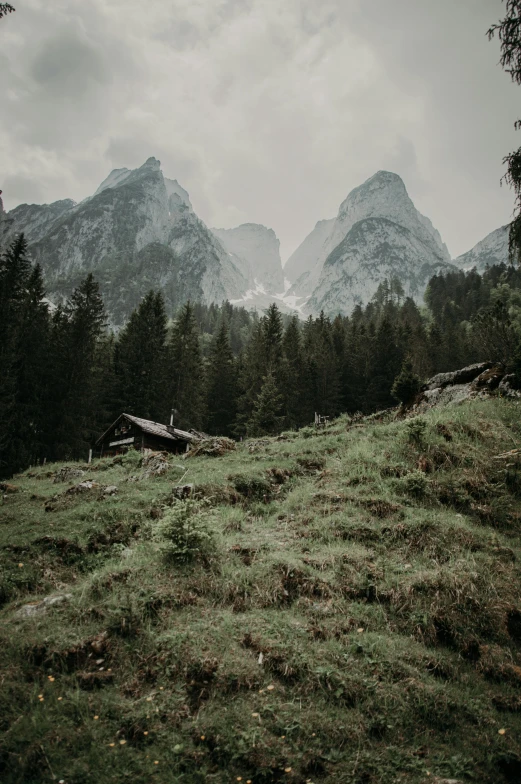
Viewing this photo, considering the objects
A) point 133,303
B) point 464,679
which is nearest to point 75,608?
point 464,679

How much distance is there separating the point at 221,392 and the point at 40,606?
41.1 m

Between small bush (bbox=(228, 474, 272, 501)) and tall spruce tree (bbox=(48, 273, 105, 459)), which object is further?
tall spruce tree (bbox=(48, 273, 105, 459))

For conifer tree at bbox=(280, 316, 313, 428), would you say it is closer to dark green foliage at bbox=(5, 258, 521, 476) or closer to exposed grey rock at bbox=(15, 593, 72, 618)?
dark green foliage at bbox=(5, 258, 521, 476)

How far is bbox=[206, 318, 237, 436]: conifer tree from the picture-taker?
46.1 meters

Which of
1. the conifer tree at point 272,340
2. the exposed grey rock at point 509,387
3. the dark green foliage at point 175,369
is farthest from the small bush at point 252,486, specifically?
the conifer tree at point 272,340

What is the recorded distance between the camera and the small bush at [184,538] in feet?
26.1

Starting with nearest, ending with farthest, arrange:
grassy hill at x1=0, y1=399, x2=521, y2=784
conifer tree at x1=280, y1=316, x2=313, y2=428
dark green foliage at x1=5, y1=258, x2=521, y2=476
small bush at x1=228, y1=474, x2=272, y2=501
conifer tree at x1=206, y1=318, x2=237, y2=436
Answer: grassy hill at x1=0, y1=399, x2=521, y2=784, small bush at x1=228, y1=474, x2=272, y2=501, dark green foliage at x1=5, y1=258, x2=521, y2=476, conifer tree at x1=280, y1=316, x2=313, y2=428, conifer tree at x1=206, y1=318, x2=237, y2=436

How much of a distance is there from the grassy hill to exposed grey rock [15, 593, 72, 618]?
36 mm

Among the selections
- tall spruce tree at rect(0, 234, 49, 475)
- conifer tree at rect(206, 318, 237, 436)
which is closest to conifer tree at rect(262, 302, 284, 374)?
conifer tree at rect(206, 318, 237, 436)

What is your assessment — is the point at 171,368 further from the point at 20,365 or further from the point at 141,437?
the point at 141,437

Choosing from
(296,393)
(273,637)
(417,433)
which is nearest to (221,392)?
(296,393)

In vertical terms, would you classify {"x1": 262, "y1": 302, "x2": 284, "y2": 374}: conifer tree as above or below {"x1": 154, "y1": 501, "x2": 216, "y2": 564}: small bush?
above

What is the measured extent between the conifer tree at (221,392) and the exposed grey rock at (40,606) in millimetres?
36156

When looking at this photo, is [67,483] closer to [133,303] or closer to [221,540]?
[221,540]
